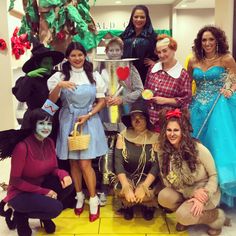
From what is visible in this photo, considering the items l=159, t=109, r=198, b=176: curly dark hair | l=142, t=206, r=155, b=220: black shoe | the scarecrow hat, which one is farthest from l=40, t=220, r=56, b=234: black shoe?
the scarecrow hat

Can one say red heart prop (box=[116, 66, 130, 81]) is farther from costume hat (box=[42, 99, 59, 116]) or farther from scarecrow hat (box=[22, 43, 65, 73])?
costume hat (box=[42, 99, 59, 116])

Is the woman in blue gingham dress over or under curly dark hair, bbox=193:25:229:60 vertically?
under

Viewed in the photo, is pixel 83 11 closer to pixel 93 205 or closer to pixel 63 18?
pixel 63 18

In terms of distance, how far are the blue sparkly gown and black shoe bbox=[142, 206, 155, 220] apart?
0.57 m

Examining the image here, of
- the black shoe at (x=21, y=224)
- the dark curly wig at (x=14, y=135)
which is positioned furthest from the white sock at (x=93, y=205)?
the dark curly wig at (x=14, y=135)

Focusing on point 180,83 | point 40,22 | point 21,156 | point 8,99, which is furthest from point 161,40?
point 8,99

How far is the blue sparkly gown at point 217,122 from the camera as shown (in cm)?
271

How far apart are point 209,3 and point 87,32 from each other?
331 inches

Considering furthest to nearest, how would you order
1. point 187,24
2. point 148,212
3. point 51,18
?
1. point 187,24
2. point 51,18
3. point 148,212

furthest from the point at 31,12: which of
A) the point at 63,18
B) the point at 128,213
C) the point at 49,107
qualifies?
the point at 128,213

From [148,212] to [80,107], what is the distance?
1.01 metres

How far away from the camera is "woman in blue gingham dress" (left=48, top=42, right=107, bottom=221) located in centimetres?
272

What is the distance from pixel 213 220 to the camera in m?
2.53

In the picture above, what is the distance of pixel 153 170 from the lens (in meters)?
2.76
